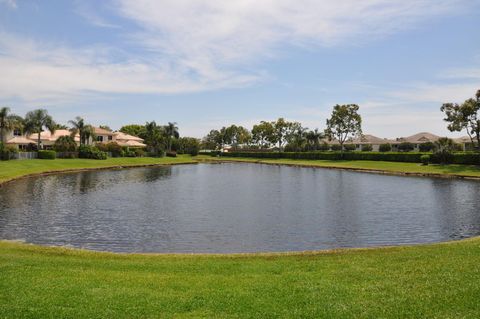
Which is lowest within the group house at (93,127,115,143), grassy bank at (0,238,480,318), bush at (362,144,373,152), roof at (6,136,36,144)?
grassy bank at (0,238,480,318)

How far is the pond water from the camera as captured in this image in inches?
885

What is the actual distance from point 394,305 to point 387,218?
20928 mm

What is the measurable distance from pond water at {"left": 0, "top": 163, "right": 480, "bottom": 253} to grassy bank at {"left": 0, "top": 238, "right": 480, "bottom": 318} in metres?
6.44

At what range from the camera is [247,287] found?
11242 millimetres

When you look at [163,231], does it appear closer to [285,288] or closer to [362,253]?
[362,253]

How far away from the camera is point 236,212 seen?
32062mm

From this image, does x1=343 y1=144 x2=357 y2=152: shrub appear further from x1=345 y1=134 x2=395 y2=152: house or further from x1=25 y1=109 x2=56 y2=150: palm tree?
x1=25 y1=109 x2=56 y2=150: palm tree

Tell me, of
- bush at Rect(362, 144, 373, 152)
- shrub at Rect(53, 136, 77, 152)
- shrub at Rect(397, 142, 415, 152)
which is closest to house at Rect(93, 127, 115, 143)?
shrub at Rect(53, 136, 77, 152)

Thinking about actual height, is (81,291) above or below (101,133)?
below

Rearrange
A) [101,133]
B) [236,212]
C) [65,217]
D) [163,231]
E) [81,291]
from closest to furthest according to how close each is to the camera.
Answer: [81,291], [163,231], [65,217], [236,212], [101,133]

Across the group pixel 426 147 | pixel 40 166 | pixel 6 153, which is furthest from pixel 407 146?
pixel 6 153

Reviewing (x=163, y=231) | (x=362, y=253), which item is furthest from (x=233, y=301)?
(x=163, y=231)

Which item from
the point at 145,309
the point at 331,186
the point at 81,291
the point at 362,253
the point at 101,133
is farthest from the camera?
the point at 101,133

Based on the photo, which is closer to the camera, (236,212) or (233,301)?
(233,301)
